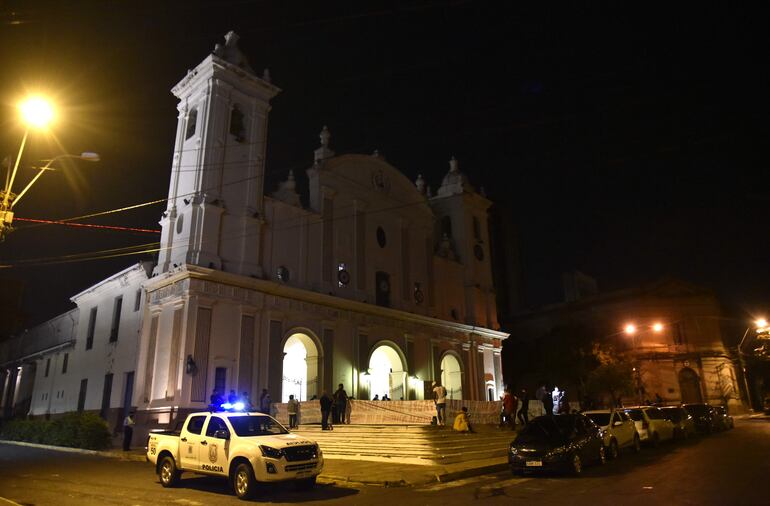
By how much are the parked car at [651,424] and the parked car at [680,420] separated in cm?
68

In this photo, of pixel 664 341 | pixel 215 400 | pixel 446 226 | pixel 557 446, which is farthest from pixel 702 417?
pixel 664 341

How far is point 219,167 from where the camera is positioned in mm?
25766

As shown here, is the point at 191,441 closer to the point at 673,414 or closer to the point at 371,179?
the point at 673,414

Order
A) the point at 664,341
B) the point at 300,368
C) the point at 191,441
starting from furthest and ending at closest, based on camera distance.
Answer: the point at 664,341, the point at 300,368, the point at 191,441

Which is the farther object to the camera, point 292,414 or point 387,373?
point 387,373

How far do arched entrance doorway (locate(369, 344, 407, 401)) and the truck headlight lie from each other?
776 inches

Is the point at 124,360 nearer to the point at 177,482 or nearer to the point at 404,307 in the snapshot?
the point at 404,307

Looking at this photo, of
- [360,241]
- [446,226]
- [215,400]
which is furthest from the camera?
[446,226]

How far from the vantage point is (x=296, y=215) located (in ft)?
93.0

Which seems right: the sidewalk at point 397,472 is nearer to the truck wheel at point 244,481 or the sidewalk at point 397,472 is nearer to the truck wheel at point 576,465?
the truck wheel at point 576,465

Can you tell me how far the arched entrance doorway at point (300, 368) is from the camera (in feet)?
88.1

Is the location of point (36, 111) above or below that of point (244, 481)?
above

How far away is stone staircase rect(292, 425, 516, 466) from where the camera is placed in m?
15.0

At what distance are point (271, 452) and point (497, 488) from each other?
176 inches
